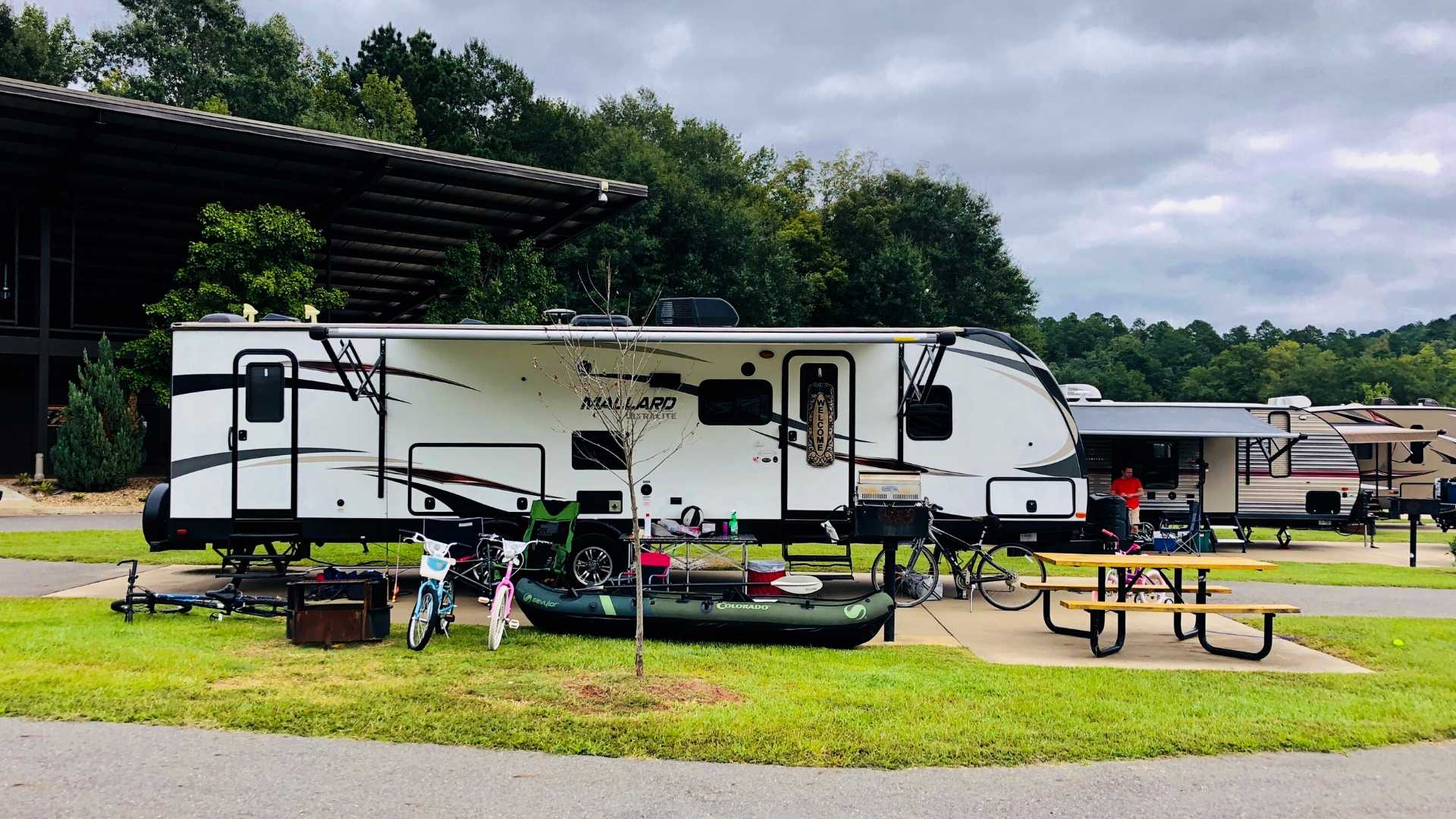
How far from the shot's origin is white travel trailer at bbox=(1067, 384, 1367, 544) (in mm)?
18578

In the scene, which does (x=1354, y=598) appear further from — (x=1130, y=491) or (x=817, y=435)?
(x=817, y=435)

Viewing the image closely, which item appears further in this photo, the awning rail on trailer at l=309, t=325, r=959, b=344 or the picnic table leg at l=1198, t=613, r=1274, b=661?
the awning rail on trailer at l=309, t=325, r=959, b=344

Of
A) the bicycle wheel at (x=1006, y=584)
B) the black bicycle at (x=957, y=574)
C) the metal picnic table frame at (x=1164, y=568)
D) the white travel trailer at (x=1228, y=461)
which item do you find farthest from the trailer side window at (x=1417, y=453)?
the metal picnic table frame at (x=1164, y=568)

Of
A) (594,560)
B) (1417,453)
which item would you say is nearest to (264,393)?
(594,560)

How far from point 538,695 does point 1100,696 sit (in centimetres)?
372

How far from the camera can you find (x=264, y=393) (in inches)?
451

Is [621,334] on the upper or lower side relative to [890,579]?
upper

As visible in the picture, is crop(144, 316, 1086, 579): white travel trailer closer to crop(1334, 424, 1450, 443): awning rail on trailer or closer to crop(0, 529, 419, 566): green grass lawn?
crop(0, 529, 419, 566): green grass lawn

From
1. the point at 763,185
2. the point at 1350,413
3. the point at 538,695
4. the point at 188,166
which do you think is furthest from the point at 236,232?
the point at 763,185

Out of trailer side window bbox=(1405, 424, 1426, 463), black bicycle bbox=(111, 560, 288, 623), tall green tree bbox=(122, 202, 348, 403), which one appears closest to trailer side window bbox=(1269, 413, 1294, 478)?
trailer side window bbox=(1405, 424, 1426, 463)

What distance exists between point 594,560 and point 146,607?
4270mm

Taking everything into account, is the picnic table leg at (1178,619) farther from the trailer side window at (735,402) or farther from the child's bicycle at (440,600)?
the child's bicycle at (440,600)

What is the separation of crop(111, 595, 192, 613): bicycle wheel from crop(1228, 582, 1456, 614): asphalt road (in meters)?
11.2

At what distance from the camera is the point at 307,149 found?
2444 centimetres
